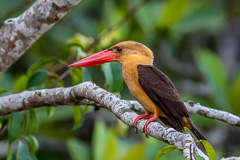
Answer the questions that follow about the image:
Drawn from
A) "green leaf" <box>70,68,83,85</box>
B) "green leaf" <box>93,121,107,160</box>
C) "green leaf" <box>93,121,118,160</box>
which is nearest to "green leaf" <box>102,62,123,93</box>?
"green leaf" <box>70,68,83,85</box>

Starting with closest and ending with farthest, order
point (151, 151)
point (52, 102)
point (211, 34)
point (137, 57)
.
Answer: point (52, 102) → point (137, 57) → point (151, 151) → point (211, 34)

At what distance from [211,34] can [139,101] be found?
4288mm

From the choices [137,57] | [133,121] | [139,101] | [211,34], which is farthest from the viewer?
[211,34]

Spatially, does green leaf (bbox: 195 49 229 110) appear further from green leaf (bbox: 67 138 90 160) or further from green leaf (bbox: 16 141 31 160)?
green leaf (bbox: 16 141 31 160)

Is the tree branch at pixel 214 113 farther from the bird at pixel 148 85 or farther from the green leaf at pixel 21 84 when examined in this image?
the green leaf at pixel 21 84

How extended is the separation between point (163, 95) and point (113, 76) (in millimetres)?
375

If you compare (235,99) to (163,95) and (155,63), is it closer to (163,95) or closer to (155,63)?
(155,63)

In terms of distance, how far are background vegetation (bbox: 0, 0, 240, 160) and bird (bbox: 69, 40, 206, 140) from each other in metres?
1.17

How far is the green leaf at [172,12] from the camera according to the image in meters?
6.47

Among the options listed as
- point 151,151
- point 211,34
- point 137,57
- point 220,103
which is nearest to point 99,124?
point 151,151

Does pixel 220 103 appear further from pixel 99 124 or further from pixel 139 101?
pixel 139 101

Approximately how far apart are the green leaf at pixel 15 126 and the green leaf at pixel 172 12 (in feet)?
11.6

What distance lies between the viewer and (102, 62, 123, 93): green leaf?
3.44 m

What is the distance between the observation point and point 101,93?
9.58ft
